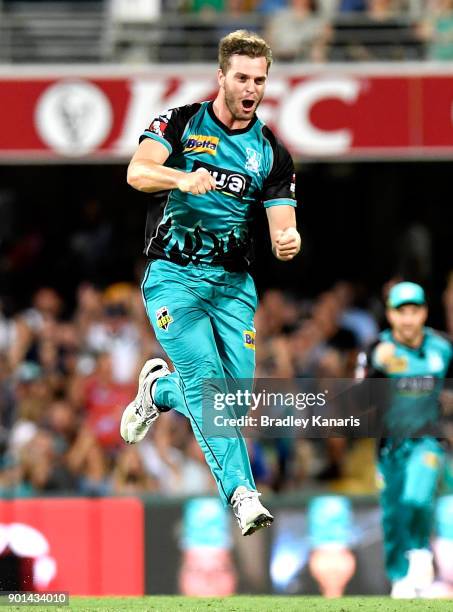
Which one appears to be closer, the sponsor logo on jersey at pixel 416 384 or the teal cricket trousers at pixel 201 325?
the teal cricket trousers at pixel 201 325

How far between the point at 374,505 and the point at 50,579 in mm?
2662

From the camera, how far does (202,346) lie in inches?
316

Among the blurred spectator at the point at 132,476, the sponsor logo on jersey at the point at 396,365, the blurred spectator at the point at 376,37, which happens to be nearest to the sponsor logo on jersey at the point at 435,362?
the sponsor logo on jersey at the point at 396,365

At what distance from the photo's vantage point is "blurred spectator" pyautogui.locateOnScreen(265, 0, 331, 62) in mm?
15445

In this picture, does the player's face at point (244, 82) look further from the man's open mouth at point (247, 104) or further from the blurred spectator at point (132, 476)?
the blurred spectator at point (132, 476)

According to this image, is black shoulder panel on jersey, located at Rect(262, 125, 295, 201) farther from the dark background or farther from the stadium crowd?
the dark background

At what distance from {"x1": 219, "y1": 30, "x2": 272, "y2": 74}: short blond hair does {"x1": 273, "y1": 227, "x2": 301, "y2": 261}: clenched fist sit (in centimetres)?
91

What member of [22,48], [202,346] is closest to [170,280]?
[202,346]

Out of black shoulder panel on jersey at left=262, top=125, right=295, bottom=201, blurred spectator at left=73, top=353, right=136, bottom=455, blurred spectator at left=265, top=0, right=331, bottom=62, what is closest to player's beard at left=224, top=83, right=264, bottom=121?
black shoulder panel on jersey at left=262, top=125, right=295, bottom=201

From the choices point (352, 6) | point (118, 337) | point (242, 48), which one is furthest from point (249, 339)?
point (352, 6)

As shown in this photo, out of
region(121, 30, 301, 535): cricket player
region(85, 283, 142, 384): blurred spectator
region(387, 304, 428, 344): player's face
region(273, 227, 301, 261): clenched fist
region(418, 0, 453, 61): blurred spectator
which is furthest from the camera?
region(418, 0, 453, 61): blurred spectator

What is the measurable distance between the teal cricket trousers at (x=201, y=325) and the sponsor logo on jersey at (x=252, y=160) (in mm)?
565

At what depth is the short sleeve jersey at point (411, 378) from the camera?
10.1m

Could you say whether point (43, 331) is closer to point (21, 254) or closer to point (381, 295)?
point (21, 254)
